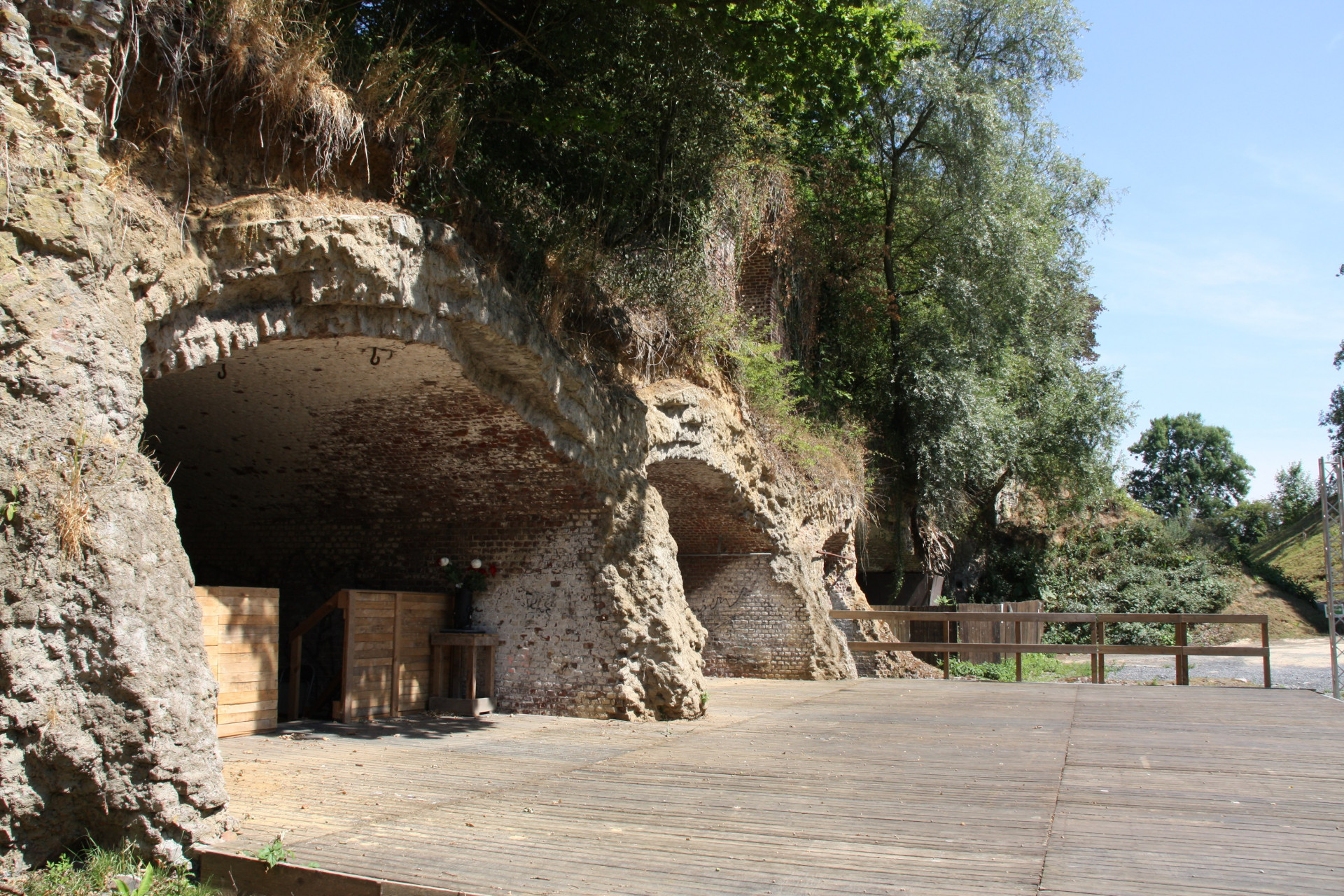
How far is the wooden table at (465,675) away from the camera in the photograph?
945cm

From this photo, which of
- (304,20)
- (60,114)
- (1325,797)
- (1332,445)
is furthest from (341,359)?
(1332,445)

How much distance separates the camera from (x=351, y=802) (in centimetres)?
551

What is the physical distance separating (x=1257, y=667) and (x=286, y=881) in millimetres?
22370

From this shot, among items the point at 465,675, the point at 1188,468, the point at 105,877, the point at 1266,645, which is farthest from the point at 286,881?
the point at 1188,468

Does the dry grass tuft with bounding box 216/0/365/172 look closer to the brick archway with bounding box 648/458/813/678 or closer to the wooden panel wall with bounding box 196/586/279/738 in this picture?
the wooden panel wall with bounding box 196/586/279/738

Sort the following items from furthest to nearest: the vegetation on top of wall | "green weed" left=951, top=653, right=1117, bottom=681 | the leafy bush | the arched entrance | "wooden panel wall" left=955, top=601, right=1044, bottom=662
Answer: the leafy bush, "wooden panel wall" left=955, top=601, right=1044, bottom=662, "green weed" left=951, top=653, right=1117, bottom=681, the arched entrance, the vegetation on top of wall

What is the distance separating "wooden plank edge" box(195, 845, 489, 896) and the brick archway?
886cm

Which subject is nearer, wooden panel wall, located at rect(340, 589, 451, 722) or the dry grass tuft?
the dry grass tuft

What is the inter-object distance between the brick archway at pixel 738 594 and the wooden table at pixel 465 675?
158 inches

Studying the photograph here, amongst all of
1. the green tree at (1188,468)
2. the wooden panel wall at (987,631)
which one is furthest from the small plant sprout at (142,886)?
the green tree at (1188,468)

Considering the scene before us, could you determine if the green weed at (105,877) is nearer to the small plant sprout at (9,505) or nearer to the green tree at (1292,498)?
the small plant sprout at (9,505)

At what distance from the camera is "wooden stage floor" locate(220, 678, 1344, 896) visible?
420 centimetres

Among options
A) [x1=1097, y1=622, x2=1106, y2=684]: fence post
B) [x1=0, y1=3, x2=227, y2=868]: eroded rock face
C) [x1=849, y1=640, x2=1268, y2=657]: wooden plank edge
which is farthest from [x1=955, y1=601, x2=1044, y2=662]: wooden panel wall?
[x1=0, y1=3, x2=227, y2=868]: eroded rock face

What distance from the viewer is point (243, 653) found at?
7.87 m
